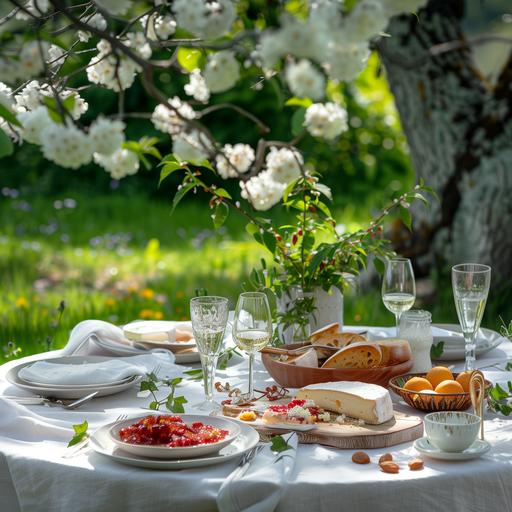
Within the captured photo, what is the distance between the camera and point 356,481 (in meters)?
1.89

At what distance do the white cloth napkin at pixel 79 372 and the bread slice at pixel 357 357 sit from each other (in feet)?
1.79

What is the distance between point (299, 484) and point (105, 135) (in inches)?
31.7

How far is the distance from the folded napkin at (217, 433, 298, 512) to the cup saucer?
31 cm

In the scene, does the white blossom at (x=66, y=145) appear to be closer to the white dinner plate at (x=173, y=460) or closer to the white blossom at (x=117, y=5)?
the white blossom at (x=117, y=5)

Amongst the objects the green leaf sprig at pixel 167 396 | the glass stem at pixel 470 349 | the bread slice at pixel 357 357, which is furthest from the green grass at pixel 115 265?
the glass stem at pixel 470 349

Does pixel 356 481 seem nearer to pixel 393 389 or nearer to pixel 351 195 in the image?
pixel 393 389

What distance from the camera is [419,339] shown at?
2.68m

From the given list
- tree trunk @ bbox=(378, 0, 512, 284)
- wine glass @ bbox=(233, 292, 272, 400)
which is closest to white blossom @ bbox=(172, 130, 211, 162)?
wine glass @ bbox=(233, 292, 272, 400)

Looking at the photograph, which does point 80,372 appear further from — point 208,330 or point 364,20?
point 364,20

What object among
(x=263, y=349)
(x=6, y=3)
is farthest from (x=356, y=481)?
(x=6, y=3)

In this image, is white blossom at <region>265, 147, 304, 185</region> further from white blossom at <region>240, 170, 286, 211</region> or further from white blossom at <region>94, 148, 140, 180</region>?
white blossom at <region>94, 148, 140, 180</region>

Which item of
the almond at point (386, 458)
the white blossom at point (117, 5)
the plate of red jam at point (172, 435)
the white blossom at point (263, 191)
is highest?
the white blossom at point (117, 5)

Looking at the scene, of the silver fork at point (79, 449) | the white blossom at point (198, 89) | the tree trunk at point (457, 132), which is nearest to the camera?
the silver fork at point (79, 449)

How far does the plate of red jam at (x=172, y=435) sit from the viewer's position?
1.99 m
